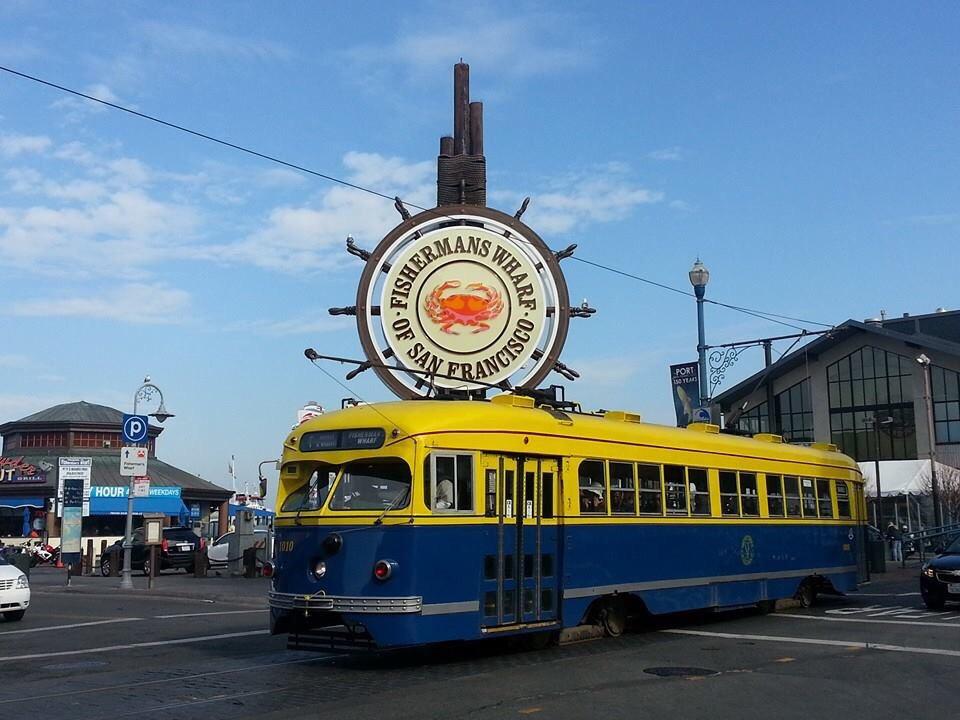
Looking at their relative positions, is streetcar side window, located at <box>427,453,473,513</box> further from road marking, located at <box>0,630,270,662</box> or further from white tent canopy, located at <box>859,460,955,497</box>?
white tent canopy, located at <box>859,460,955,497</box>

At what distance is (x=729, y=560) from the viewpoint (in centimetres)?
1678

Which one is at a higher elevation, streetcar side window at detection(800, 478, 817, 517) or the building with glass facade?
the building with glass facade

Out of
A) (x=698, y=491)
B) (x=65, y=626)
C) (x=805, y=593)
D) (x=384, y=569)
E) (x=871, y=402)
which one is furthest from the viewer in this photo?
(x=871, y=402)

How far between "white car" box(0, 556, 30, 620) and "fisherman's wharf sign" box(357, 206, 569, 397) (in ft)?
27.6

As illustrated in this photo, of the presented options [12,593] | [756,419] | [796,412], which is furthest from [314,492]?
[756,419]

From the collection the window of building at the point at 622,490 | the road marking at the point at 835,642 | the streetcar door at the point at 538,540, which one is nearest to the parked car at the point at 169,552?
the road marking at the point at 835,642

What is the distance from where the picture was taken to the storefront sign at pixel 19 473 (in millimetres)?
54969

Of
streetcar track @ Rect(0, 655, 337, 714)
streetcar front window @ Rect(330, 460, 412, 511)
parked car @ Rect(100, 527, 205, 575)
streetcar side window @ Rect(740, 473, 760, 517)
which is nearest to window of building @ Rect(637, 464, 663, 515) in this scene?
streetcar side window @ Rect(740, 473, 760, 517)

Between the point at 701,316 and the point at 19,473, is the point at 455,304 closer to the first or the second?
the point at 701,316

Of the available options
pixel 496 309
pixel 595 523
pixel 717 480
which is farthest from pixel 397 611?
pixel 496 309

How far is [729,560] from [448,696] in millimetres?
8075

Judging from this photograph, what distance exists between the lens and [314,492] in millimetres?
12438

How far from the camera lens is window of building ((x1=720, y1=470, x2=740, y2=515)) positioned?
1675 cm

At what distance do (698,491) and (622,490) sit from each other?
2.15 meters
